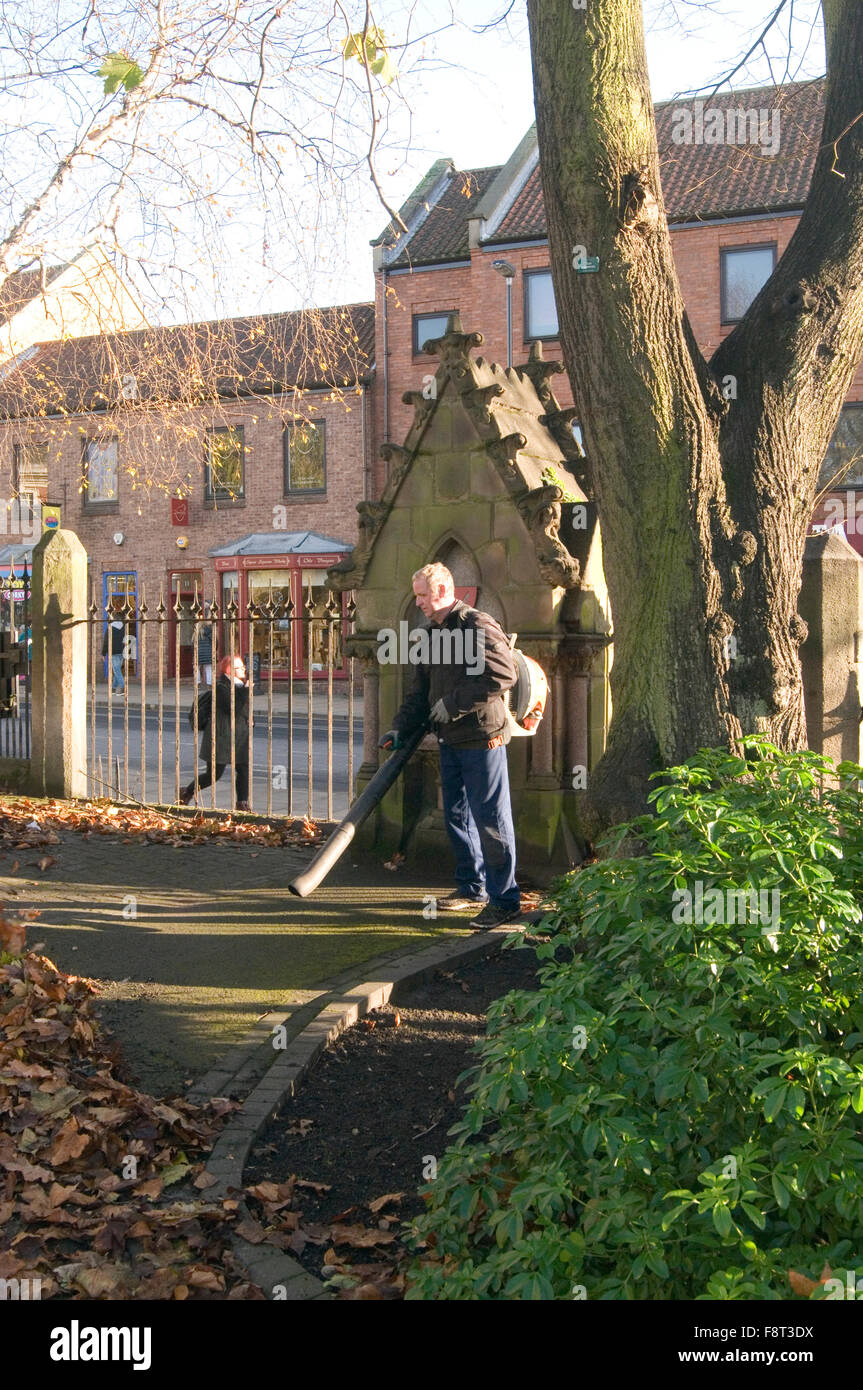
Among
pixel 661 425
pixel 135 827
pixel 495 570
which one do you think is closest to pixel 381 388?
pixel 135 827

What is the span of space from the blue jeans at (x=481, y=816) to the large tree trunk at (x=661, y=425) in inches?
56.8

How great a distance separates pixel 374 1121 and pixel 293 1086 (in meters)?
0.36

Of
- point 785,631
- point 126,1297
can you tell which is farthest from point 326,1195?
point 785,631

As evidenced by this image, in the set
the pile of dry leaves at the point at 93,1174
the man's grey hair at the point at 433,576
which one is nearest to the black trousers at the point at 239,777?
the man's grey hair at the point at 433,576

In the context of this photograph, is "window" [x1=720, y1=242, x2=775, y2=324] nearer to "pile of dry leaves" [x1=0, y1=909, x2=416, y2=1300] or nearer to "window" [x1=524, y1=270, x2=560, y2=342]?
"window" [x1=524, y1=270, x2=560, y2=342]

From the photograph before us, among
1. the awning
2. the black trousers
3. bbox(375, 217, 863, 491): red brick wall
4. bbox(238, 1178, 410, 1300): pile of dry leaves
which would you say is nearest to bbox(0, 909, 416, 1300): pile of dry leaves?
bbox(238, 1178, 410, 1300): pile of dry leaves

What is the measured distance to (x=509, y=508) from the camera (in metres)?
8.09

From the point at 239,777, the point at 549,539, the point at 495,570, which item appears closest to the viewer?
the point at 549,539

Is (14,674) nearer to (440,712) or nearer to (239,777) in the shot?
(239,777)

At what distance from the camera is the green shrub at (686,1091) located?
2.54 m

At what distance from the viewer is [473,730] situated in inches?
276

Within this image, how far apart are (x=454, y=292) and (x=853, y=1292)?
3407cm

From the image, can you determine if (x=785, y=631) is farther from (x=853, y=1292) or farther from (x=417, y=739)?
(x=853, y=1292)

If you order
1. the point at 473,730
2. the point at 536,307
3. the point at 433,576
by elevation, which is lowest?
the point at 473,730
